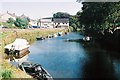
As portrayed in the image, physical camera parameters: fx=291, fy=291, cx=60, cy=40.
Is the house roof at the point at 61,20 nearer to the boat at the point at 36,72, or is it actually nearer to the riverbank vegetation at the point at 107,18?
the riverbank vegetation at the point at 107,18

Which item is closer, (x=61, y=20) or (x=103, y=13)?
(x=103, y=13)

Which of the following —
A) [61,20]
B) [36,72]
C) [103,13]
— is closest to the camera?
Result: [36,72]

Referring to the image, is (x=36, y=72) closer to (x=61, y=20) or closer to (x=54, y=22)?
(x=61, y=20)

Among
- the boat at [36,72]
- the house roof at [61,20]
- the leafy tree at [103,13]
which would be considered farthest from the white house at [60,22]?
the boat at [36,72]

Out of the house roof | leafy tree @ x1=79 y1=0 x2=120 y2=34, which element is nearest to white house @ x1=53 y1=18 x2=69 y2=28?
the house roof

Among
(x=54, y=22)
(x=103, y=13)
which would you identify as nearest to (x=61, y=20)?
(x=54, y=22)

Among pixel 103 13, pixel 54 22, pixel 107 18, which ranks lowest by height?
pixel 54 22

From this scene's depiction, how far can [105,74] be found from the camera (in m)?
30.6

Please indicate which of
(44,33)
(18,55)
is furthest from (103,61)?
(44,33)

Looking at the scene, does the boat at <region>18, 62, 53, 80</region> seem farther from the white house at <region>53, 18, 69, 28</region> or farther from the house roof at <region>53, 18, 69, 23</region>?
the house roof at <region>53, 18, 69, 23</region>

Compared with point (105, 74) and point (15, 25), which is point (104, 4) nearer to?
point (105, 74)

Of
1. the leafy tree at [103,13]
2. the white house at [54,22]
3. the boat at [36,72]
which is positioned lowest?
the boat at [36,72]

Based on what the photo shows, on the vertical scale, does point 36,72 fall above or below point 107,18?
below

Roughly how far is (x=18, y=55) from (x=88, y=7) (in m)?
29.8
